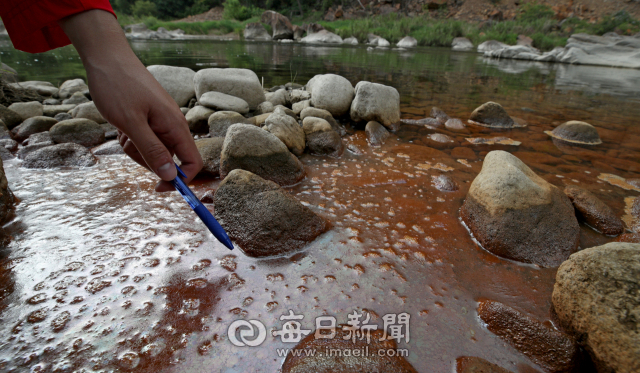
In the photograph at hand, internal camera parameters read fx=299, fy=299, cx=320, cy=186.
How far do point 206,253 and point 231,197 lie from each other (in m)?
0.44

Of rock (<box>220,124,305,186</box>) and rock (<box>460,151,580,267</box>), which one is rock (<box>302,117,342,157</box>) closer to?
rock (<box>220,124,305,186</box>)

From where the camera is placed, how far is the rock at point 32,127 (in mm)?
4197

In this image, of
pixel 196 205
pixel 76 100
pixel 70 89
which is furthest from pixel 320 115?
pixel 70 89

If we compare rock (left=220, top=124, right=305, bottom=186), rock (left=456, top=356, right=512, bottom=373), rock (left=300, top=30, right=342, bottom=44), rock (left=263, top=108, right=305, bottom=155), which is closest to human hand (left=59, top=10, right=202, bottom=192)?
rock (left=456, top=356, right=512, bottom=373)

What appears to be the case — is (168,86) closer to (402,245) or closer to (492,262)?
(402,245)

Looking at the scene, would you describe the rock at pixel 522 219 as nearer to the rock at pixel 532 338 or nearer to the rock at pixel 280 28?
the rock at pixel 532 338

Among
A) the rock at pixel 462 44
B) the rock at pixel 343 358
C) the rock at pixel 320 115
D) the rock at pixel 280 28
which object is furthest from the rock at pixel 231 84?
the rock at pixel 280 28

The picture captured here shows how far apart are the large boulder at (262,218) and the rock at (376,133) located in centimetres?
227

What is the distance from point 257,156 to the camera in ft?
9.85

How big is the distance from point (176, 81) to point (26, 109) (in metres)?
2.36

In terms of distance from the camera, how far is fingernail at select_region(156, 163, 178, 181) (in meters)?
1.06

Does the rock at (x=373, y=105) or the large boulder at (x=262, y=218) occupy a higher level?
the rock at (x=373, y=105)

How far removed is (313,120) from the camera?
405 cm

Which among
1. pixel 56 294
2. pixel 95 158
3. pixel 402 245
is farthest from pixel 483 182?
pixel 95 158
